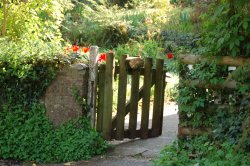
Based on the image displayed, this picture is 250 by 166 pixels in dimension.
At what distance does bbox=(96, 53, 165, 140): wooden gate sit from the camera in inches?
279

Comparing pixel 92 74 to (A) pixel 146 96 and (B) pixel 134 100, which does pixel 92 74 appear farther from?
(A) pixel 146 96

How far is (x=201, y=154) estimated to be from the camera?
18.0 ft

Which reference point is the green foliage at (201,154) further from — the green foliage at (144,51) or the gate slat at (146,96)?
the green foliage at (144,51)

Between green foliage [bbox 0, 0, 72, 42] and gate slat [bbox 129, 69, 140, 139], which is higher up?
green foliage [bbox 0, 0, 72, 42]

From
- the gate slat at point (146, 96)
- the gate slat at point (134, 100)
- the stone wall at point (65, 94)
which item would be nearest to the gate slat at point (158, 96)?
the gate slat at point (146, 96)

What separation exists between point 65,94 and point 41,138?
73cm

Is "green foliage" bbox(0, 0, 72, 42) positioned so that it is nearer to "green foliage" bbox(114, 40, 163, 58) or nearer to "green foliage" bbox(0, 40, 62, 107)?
"green foliage" bbox(0, 40, 62, 107)

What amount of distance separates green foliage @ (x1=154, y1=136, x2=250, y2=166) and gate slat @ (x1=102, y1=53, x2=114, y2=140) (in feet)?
4.73

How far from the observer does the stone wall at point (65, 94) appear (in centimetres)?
Answer: 690

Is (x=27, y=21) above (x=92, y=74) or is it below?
above

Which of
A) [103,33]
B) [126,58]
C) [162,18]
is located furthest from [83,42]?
[126,58]

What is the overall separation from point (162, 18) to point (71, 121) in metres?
13.6

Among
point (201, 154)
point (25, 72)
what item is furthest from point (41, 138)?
point (201, 154)

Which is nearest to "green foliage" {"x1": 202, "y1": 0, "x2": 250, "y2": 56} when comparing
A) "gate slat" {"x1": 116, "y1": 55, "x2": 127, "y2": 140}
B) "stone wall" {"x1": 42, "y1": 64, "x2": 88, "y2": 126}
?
"gate slat" {"x1": 116, "y1": 55, "x2": 127, "y2": 140}
